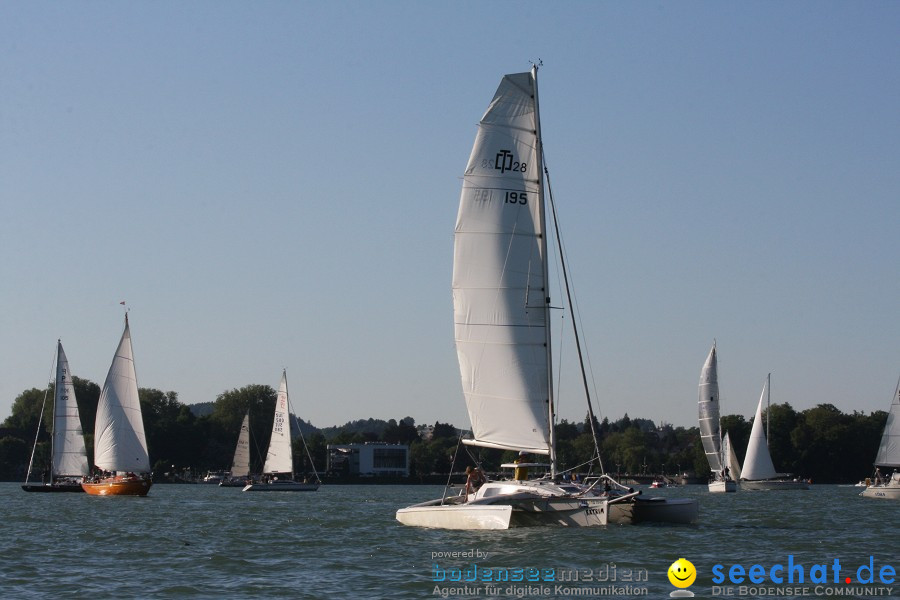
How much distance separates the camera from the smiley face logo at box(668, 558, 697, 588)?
2370cm

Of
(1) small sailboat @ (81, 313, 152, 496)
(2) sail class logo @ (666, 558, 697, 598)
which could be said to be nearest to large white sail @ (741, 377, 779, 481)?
(1) small sailboat @ (81, 313, 152, 496)

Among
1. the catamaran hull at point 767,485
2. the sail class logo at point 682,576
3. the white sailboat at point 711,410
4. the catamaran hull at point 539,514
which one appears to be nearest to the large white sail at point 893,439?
the white sailboat at point 711,410

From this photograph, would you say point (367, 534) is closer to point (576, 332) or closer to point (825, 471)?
point (576, 332)

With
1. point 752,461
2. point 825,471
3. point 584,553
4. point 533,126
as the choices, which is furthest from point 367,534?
point 825,471

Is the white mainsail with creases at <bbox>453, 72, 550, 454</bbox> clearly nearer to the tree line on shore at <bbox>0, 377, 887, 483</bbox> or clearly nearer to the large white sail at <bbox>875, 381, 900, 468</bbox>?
the large white sail at <bbox>875, 381, 900, 468</bbox>

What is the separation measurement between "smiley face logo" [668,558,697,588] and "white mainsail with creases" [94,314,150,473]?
161 feet

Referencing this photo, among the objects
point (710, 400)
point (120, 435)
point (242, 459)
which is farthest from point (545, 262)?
point (242, 459)

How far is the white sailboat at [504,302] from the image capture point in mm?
35562

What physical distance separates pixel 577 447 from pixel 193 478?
4848cm

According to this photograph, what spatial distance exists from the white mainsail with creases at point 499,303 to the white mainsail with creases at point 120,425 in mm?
37401

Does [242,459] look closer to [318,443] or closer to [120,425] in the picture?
[120,425]

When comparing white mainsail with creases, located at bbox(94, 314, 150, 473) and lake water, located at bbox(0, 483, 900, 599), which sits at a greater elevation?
white mainsail with creases, located at bbox(94, 314, 150, 473)

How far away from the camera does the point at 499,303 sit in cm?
3575

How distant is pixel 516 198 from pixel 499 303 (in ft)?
9.96
